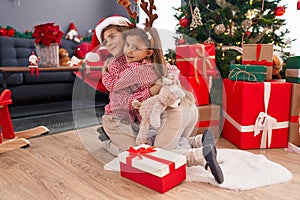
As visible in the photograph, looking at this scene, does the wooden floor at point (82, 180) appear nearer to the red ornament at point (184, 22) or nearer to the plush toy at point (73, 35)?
the red ornament at point (184, 22)

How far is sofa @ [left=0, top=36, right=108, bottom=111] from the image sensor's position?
2473 millimetres

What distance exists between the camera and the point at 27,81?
2521 millimetres

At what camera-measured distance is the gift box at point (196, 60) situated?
1256mm

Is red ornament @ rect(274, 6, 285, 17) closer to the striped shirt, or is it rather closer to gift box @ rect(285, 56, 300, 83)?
gift box @ rect(285, 56, 300, 83)

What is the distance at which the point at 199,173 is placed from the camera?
1.02 metres

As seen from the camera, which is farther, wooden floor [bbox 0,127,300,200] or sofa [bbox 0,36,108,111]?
sofa [bbox 0,36,108,111]

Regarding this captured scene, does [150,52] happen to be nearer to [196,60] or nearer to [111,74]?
[111,74]

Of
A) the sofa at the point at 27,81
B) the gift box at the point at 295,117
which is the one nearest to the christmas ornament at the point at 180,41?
the gift box at the point at 295,117

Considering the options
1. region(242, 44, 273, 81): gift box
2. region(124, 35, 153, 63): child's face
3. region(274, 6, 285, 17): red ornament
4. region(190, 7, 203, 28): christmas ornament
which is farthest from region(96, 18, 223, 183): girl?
region(274, 6, 285, 17): red ornament

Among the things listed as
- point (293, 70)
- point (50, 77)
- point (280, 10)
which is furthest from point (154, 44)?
point (50, 77)

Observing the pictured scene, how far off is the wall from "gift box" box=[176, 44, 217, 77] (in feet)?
7.91

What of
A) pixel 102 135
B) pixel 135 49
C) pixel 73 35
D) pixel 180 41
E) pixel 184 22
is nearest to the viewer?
pixel 135 49

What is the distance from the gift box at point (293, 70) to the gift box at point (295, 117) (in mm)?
45

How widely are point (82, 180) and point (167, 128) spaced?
356 mm
